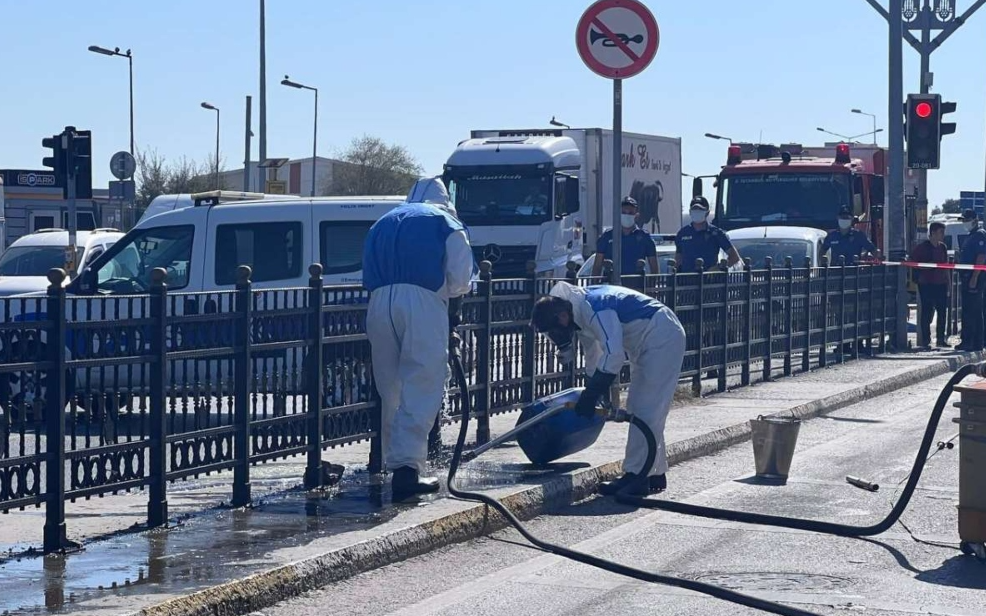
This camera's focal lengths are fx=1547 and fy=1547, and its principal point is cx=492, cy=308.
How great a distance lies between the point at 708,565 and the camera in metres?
7.43

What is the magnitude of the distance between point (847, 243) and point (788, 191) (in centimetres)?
459

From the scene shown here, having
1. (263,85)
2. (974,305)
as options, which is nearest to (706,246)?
(974,305)

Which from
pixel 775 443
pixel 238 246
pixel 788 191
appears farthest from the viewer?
pixel 788 191

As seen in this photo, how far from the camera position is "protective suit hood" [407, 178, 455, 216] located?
9.18 metres

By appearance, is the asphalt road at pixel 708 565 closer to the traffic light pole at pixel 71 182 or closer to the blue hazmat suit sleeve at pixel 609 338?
the blue hazmat suit sleeve at pixel 609 338

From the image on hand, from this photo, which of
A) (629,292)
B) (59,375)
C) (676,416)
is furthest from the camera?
(676,416)

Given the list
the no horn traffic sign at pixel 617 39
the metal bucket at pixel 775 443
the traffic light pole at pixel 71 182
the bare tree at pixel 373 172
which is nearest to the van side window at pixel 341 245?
the no horn traffic sign at pixel 617 39

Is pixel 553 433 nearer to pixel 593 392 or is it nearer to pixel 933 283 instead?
pixel 593 392

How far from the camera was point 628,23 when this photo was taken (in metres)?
11.1

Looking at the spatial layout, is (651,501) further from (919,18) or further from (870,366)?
(919,18)

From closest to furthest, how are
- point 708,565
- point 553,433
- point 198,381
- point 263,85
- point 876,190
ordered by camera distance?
point 708,565 → point 198,381 → point 553,433 → point 876,190 → point 263,85

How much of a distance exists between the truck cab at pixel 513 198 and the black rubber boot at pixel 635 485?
17.3 meters

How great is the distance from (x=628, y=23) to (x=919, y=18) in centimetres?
2073

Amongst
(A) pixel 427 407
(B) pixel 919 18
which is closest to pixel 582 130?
(B) pixel 919 18
